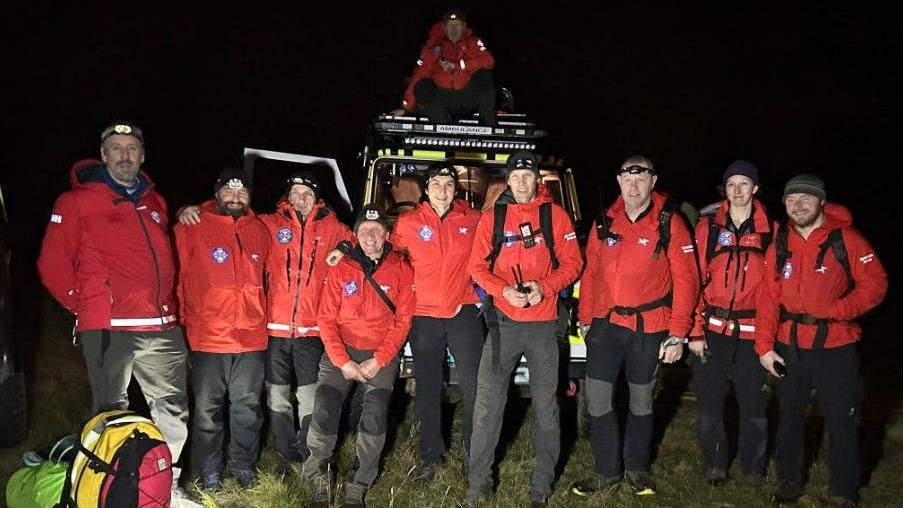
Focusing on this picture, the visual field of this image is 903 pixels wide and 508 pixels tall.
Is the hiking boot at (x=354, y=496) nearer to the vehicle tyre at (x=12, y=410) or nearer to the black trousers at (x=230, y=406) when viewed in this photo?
the black trousers at (x=230, y=406)

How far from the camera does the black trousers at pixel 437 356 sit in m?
→ 5.05

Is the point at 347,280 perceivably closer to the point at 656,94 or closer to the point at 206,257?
the point at 206,257

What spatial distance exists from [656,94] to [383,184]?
20691 mm

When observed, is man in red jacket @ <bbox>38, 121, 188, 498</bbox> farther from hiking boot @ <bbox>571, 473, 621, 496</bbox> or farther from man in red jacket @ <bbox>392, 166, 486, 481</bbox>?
hiking boot @ <bbox>571, 473, 621, 496</bbox>

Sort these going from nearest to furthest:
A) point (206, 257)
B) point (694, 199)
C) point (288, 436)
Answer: point (206, 257), point (288, 436), point (694, 199)

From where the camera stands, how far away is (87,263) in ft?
14.7

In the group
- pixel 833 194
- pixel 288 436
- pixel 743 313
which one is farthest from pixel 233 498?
pixel 833 194

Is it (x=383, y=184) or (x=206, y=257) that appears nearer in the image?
(x=206, y=257)

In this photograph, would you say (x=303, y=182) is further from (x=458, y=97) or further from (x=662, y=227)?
(x=458, y=97)

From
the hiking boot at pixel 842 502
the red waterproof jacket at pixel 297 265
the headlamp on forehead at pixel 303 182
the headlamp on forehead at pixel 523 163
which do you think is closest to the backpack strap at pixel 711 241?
the headlamp on forehead at pixel 523 163

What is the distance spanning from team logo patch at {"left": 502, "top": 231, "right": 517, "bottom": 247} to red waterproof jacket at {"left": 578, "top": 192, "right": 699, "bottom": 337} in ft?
2.21

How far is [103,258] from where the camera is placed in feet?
14.9

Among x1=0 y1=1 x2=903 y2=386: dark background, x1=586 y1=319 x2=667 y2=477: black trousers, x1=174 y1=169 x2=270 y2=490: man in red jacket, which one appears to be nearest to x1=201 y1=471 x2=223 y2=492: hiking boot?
x1=174 y1=169 x2=270 y2=490: man in red jacket

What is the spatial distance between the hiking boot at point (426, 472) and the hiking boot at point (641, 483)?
4.36ft
